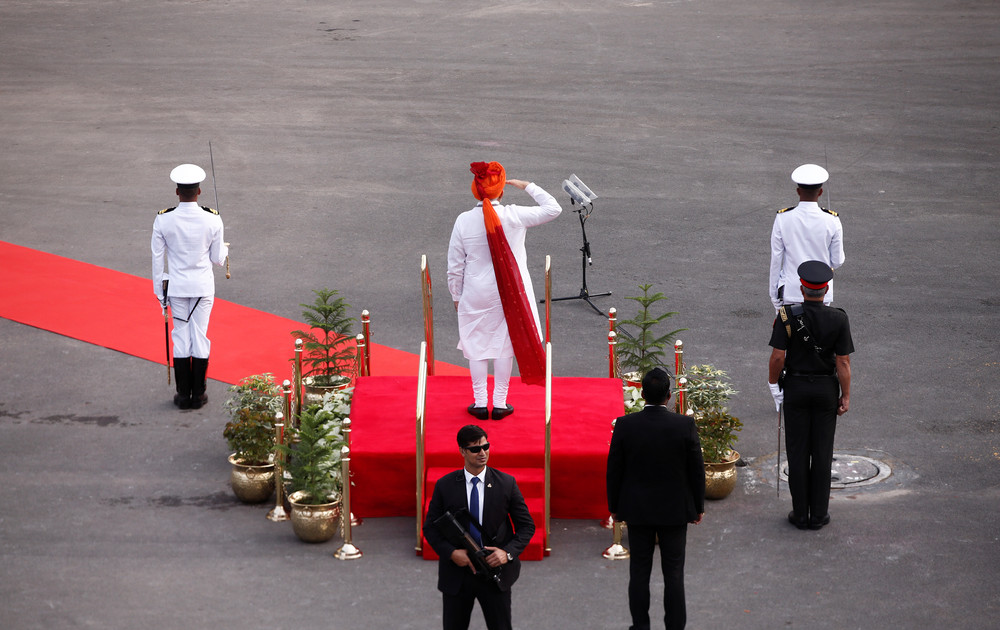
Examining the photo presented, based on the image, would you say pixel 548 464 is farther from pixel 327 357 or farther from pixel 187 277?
pixel 187 277

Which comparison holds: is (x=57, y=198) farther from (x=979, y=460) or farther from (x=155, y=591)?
(x=979, y=460)

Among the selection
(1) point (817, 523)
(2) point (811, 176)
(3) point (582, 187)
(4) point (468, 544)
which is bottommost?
(1) point (817, 523)

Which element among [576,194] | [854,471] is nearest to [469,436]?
[854,471]

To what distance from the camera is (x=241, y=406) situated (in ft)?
32.3

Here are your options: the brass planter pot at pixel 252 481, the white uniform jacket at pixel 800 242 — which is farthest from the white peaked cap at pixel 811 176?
the brass planter pot at pixel 252 481

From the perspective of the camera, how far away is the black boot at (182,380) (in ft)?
35.8

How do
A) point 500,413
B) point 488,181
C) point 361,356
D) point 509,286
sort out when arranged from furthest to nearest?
point 361,356, point 500,413, point 509,286, point 488,181

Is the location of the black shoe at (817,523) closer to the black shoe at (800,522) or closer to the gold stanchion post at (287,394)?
the black shoe at (800,522)

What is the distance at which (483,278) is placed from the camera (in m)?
9.14

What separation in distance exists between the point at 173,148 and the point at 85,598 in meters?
12.9

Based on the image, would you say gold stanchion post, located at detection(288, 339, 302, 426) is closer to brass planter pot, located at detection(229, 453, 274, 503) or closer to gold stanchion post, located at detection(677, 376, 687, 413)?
brass planter pot, located at detection(229, 453, 274, 503)

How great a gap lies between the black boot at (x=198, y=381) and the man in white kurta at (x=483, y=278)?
2.81m

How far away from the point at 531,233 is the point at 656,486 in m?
9.47

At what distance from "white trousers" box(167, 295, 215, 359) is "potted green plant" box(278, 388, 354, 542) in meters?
2.17
